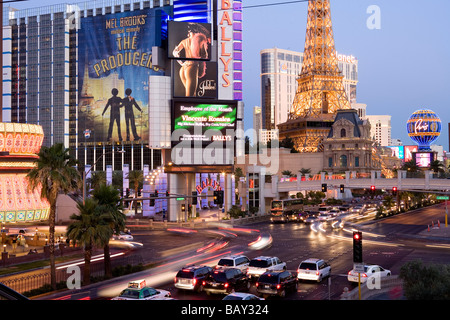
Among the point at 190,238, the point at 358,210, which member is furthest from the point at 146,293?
the point at 358,210

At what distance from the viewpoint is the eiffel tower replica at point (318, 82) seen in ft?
505

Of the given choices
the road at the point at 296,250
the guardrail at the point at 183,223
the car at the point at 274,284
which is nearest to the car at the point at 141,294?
the road at the point at 296,250

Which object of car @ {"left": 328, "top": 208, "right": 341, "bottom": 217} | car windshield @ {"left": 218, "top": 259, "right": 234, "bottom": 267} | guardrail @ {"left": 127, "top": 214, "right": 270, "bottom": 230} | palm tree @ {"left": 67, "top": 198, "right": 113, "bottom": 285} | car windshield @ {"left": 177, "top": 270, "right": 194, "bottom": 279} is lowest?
guardrail @ {"left": 127, "top": 214, "right": 270, "bottom": 230}

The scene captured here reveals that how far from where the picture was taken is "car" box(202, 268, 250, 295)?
2773 cm

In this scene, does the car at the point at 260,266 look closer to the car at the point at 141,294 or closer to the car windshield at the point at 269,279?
the car windshield at the point at 269,279

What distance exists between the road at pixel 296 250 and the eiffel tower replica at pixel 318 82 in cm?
8430

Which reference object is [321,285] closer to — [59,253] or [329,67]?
[59,253]

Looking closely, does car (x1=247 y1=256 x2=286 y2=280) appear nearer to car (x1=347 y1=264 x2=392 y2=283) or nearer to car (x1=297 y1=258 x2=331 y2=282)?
car (x1=297 y1=258 x2=331 y2=282)

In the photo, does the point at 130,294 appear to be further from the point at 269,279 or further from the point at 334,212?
the point at 334,212

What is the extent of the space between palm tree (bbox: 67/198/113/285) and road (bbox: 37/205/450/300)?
2405mm

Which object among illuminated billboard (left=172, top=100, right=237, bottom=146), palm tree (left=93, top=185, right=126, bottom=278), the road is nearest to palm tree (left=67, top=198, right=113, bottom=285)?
palm tree (left=93, top=185, right=126, bottom=278)

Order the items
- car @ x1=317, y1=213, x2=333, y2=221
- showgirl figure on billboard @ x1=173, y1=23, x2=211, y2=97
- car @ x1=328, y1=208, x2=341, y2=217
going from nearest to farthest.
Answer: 1. showgirl figure on billboard @ x1=173, y1=23, x2=211, y2=97
2. car @ x1=317, y1=213, x2=333, y2=221
3. car @ x1=328, y1=208, x2=341, y2=217

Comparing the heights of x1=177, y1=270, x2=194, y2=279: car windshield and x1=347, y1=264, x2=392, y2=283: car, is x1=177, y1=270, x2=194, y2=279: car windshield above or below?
above

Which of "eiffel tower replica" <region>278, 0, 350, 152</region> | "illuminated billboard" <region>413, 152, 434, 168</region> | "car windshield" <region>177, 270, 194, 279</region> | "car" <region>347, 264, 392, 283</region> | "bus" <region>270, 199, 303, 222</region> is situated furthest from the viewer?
"eiffel tower replica" <region>278, 0, 350, 152</region>
